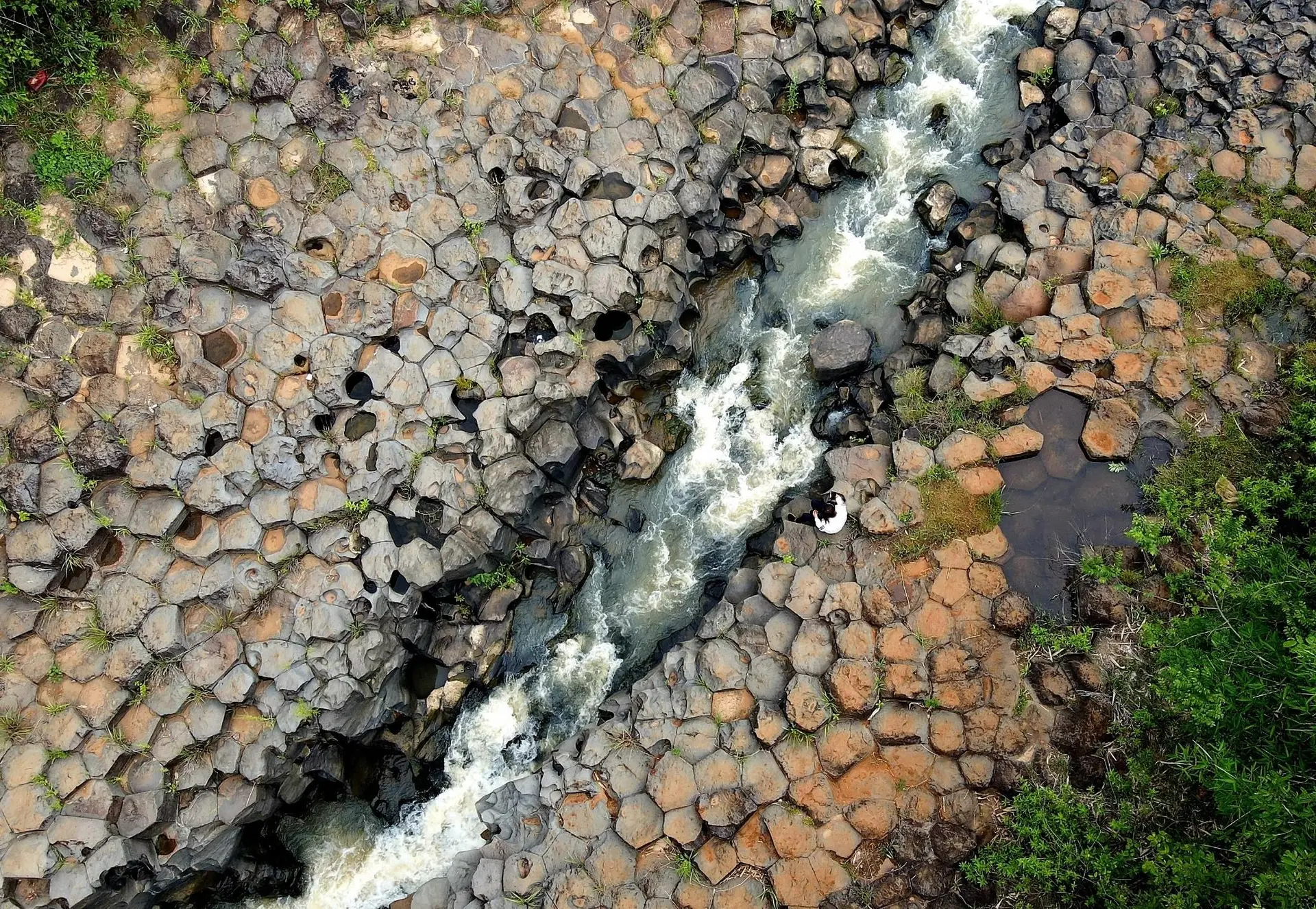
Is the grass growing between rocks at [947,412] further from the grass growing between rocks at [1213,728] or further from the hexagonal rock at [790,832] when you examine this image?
the hexagonal rock at [790,832]

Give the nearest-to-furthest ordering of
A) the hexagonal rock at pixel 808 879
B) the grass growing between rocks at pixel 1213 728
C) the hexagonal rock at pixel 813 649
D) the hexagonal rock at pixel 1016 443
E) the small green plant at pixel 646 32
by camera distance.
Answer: the grass growing between rocks at pixel 1213 728
the hexagonal rock at pixel 808 879
the hexagonal rock at pixel 813 649
the hexagonal rock at pixel 1016 443
the small green plant at pixel 646 32

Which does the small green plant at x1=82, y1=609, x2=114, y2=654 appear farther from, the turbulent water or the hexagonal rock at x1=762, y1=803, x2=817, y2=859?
the hexagonal rock at x1=762, y1=803, x2=817, y2=859

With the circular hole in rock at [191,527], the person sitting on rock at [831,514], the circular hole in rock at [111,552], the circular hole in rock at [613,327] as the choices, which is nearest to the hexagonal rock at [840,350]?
the person sitting on rock at [831,514]

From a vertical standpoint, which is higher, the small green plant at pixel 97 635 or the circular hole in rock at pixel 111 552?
the circular hole in rock at pixel 111 552

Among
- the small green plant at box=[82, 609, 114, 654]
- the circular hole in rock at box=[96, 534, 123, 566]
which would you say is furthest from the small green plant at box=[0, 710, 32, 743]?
the circular hole in rock at box=[96, 534, 123, 566]

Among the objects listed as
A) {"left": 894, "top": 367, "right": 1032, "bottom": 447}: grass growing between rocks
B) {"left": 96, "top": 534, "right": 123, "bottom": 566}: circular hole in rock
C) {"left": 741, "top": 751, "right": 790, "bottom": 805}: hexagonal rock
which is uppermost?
{"left": 894, "top": 367, "right": 1032, "bottom": 447}: grass growing between rocks

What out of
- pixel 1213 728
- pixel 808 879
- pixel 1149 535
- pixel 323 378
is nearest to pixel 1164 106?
pixel 1149 535

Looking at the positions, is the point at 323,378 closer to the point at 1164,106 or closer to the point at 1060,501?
the point at 1060,501
